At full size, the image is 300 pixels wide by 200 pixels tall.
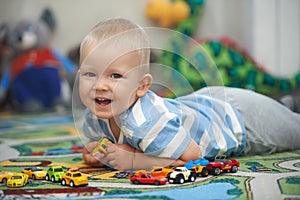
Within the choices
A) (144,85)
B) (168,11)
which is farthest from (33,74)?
(144,85)

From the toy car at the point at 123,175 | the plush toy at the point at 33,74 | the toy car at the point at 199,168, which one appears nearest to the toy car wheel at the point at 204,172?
the toy car at the point at 199,168

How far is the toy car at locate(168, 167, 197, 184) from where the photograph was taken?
34.7 inches

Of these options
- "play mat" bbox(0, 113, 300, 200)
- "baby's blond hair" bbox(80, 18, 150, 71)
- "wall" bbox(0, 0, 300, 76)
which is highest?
"wall" bbox(0, 0, 300, 76)

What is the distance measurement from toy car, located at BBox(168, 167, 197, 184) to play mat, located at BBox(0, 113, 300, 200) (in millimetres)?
10

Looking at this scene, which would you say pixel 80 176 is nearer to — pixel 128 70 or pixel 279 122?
pixel 128 70

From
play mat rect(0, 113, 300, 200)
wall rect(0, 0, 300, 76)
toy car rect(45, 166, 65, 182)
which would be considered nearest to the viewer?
play mat rect(0, 113, 300, 200)

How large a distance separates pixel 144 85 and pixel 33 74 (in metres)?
1.50

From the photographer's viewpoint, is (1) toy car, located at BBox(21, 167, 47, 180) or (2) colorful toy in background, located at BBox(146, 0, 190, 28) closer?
(1) toy car, located at BBox(21, 167, 47, 180)

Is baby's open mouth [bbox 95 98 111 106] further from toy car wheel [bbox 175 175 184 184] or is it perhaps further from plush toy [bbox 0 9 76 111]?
plush toy [bbox 0 9 76 111]

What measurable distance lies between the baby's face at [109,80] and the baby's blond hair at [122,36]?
0.05 feet

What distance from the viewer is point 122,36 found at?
3.14ft

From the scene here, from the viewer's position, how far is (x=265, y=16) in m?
2.29

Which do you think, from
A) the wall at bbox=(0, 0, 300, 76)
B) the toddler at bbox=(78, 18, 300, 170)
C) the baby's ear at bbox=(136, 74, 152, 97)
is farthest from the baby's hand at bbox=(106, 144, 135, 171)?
the wall at bbox=(0, 0, 300, 76)

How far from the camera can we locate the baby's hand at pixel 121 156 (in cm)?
102
